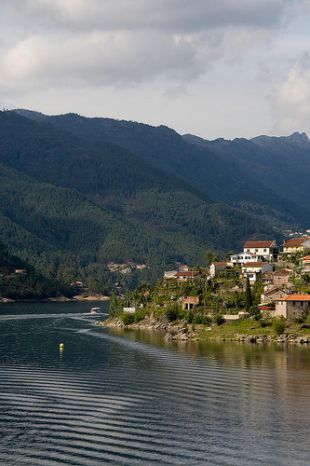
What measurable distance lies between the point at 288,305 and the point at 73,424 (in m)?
71.5

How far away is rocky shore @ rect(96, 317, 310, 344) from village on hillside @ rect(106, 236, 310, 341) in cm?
72

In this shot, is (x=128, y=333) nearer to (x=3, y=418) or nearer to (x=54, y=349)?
(x=54, y=349)

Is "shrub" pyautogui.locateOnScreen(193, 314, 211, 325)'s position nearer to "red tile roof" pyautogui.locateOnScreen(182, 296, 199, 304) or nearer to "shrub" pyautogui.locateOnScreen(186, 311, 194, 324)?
"shrub" pyautogui.locateOnScreen(186, 311, 194, 324)

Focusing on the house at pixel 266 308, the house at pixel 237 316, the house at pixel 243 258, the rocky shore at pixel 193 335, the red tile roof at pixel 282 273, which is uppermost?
the house at pixel 243 258

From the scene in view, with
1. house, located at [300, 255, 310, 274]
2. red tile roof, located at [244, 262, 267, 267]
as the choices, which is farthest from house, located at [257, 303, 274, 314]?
red tile roof, located at [244, 262, 267, 267]

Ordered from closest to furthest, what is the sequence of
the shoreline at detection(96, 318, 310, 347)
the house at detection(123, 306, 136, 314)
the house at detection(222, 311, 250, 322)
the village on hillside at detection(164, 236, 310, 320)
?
1. the shoreline at detection(96, 318, 310, 347)
2. the village on hillside at detection(164, 236, 310, 320)
3. the house at detection(222, 311, 250, 322)
4. the house at detection(123, 306, 136, 314)

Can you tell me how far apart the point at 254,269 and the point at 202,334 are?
31.8 metres

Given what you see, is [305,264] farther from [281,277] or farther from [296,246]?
[296,246]

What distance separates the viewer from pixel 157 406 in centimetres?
8225

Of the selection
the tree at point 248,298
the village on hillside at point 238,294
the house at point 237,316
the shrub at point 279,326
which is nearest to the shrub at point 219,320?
the village on hillside at point 238,294

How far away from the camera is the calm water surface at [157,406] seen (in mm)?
65562

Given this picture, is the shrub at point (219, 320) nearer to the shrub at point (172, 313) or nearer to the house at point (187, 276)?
the shrub at point (172, 313)

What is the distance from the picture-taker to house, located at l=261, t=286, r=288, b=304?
148875mm

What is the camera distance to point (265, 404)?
82.8m
